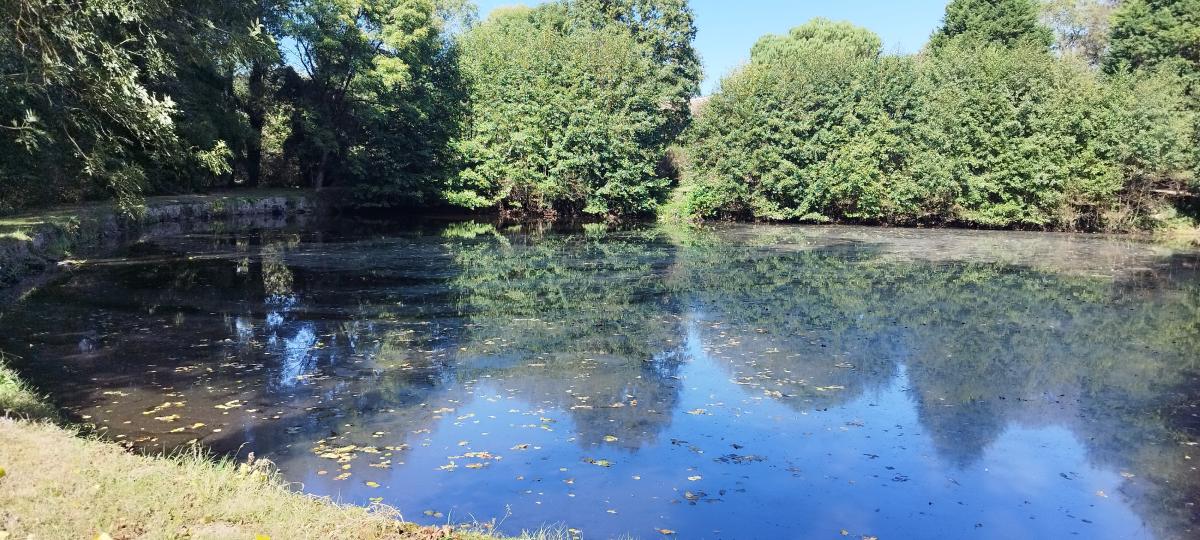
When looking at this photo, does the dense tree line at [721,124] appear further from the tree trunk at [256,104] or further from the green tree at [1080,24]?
the green tree at [1080,24]

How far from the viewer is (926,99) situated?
31531 millimetres

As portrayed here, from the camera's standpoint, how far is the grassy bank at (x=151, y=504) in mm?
4094

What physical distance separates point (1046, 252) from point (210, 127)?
24991 millimetres

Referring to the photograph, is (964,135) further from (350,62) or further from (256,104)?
(256,104)

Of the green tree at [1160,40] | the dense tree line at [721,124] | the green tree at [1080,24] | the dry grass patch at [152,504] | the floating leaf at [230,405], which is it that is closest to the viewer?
the dry grass patch at [152,504]

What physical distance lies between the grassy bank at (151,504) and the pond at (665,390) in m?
1.02

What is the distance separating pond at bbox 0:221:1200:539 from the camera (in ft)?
19.6

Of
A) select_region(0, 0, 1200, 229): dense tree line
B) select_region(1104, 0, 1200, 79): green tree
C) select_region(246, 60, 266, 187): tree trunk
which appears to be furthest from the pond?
select_region(1104, 0, 1200, 79): green tree

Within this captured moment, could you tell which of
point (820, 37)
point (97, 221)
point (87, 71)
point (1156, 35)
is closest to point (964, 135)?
point (1156, 35)

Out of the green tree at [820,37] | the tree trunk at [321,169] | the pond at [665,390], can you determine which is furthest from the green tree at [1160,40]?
the tree trunk at [321,169]

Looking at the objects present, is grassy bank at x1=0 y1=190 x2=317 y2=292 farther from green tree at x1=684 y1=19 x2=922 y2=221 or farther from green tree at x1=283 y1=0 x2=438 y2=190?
green tree at x1=684 y1=19 x2=922 y2=221

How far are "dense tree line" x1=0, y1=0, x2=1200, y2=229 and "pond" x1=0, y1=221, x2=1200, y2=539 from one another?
532 inches

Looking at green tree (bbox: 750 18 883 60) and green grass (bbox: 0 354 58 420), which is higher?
green tree (bbox: 750 18 883 60)

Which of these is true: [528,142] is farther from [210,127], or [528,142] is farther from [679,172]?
[210,127]
